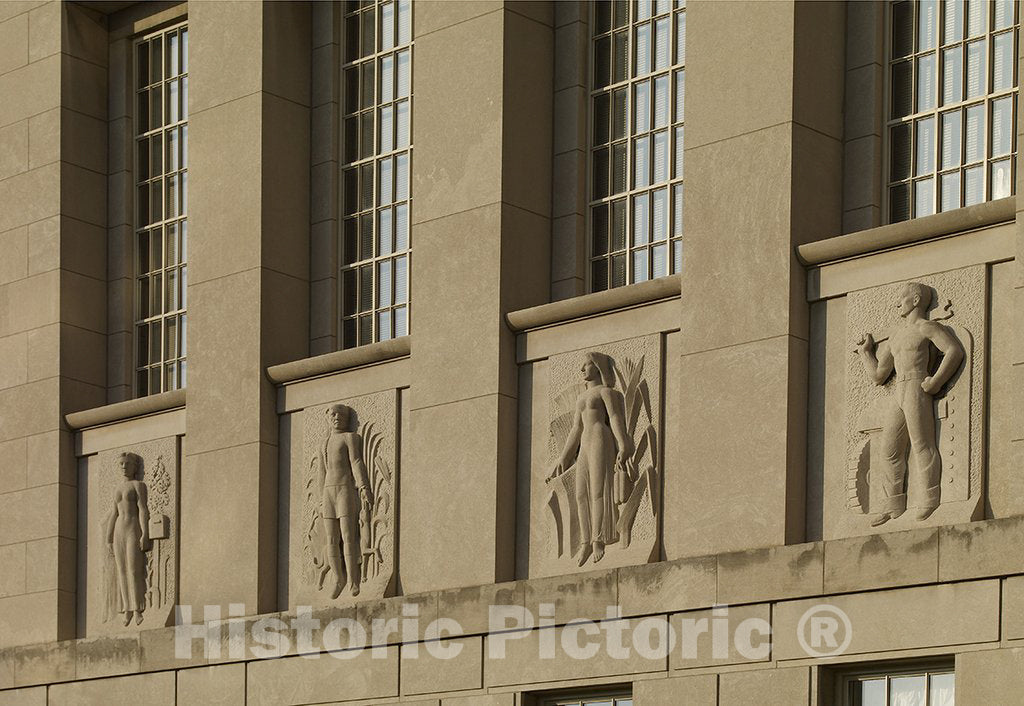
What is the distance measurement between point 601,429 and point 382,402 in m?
3.41

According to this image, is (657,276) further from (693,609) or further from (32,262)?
(32,262)

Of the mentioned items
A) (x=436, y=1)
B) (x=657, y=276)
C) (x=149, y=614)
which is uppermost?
(x=436, y=1)

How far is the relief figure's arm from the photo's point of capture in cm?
1767

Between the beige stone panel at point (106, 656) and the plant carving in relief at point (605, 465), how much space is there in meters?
6.50

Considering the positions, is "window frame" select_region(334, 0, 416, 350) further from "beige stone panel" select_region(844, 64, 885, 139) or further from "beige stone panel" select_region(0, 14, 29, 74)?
"beige stone panel" select_region(844, 64, 885, 139)

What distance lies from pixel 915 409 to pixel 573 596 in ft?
13.6

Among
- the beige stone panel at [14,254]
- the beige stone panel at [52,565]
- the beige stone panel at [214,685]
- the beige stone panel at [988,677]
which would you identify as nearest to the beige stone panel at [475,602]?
the beige stone panel at [214,685]

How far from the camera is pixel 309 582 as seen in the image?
2303cm

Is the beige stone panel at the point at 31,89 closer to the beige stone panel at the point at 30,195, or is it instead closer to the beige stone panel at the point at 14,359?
the beige stone panel at the point at 30,195

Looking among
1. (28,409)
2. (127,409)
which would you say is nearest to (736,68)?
(127,409)

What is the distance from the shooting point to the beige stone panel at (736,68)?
1919cm

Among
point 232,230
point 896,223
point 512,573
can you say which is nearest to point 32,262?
point 232,230

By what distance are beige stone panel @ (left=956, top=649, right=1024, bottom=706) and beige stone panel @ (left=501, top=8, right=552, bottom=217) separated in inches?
279

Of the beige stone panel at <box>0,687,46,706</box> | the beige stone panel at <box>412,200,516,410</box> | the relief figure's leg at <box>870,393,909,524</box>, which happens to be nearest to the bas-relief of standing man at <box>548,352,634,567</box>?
the beige stone panel at <box>412,200,516,410</box>
